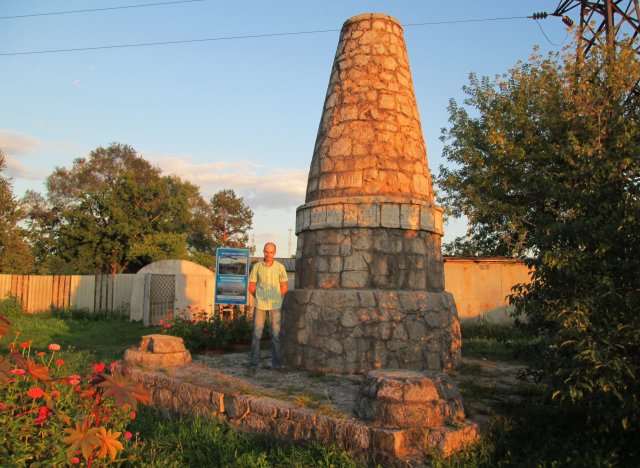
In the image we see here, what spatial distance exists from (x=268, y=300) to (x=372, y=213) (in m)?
1.84

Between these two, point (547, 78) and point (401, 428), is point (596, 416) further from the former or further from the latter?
point (547, 78)

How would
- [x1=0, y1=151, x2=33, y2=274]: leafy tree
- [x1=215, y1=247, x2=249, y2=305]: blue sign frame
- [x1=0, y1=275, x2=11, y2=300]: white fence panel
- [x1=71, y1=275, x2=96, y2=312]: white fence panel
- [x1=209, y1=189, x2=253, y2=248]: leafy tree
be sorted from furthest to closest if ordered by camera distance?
1. [x1=209, y1=189, x2=253, y2=248]: leafy tree
2. [x1=0, y1=151, x2=33, y2=274]: leafy tree
3. [x1=0, y1=275, x2=11, y2=300]: white fence panel
4. [x1=71, y1=275, x2=96, y2=312]: white fence panel
5. [x1=215, y1=247, x2=249, y2=305]: blue sign frame

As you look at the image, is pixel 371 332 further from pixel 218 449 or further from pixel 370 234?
pixel 218 449

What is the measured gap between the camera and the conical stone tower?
6688 millimetres

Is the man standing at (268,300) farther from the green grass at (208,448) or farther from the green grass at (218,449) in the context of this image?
the green grass at (218,449)

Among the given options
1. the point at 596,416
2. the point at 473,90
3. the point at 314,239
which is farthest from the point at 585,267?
the point at 473,90

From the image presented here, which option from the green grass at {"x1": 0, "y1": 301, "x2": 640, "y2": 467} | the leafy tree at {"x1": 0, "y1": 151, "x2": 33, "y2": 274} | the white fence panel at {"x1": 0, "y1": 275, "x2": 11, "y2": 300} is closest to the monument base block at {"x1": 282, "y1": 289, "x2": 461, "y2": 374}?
the green grass at {"x1": 0, "y1": 301, "x2": 640, "y2": 467}

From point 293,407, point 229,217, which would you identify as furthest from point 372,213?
point 229,217

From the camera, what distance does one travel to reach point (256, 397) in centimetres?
513

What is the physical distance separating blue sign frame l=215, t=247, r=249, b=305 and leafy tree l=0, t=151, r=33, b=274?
55.2 ft

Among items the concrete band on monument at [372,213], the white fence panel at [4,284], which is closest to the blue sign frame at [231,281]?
the concrete band on monument at [372,213]

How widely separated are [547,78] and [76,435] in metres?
17.4

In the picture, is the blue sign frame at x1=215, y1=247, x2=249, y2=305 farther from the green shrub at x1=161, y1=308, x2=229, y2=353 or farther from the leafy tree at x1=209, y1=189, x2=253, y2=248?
the leafy tree at x1=209, y1=189, x2=253, y2=248

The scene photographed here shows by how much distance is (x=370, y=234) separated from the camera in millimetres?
7086
